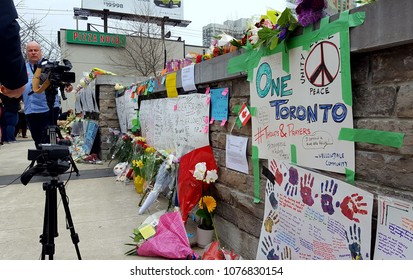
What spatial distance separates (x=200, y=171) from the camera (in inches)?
118

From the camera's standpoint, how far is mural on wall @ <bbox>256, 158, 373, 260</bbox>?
1.67 metres

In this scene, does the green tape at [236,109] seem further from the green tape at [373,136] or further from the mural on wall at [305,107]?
the green tape at [373,136]

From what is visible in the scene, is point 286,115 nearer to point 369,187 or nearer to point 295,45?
point 295,45

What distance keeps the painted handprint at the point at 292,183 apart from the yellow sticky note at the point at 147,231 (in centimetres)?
132

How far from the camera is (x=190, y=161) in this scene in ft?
10.8

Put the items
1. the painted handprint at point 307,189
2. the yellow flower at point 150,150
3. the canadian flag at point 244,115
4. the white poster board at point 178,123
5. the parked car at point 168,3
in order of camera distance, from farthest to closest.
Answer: the parked car at point 168,3
the yellow flower at point 150,150
the white poster board at point 178,123
the canadian flag at point 244,115
the painted handprint at point 307,189

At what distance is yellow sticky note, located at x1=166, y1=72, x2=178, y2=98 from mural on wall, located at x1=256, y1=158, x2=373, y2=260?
2.17m

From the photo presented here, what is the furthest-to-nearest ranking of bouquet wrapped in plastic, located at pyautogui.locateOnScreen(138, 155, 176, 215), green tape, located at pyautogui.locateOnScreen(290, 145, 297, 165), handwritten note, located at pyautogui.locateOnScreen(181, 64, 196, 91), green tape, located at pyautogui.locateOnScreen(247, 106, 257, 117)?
bouquet wrapped in plastic, located at pyautogui.locateOnScreen(138, 155, 176, 215)
handwritten note, located at pyautogui.locateOnScreen(181, 64, 196, 91)
green tape, located at pyautogui.locateOnScreen(247, 106, 257, 117)
green tape, located at pyautogui.locateOnScreen(290, 145, 297, 165)

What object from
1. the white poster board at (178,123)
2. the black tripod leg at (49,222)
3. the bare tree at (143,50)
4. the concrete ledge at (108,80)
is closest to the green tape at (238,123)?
the white poster board at (178,123)

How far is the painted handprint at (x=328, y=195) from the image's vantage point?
1788 mm

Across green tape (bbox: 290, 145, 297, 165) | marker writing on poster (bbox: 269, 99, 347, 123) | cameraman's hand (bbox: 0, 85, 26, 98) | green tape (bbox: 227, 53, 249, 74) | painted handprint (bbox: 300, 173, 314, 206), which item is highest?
green tape (bbox: 227, 53, 249, 74)

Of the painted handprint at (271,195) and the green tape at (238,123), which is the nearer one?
the painted handprint at (271,195)

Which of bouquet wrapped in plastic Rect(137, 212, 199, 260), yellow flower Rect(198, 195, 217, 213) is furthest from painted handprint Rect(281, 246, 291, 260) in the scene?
yellow flower Rect(198, 195, 217, 213)

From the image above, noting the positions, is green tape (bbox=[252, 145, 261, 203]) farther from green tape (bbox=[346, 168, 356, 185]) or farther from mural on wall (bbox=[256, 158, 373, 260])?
green tape (bbox=[346, 168, 356, 185])
